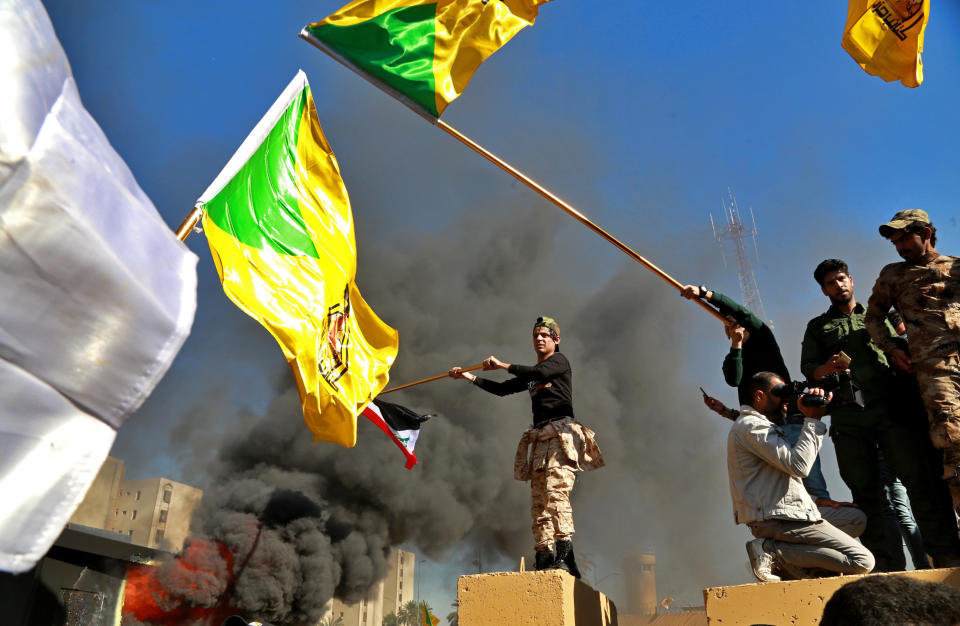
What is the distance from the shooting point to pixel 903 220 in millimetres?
4203

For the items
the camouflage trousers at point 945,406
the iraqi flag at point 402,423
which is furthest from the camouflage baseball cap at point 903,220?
the iraqi flag at point 402,423

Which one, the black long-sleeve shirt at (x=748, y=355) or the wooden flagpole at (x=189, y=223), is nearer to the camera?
the wooden flagpole at (x=189, y=223)

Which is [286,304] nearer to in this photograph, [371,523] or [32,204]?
[32,204]

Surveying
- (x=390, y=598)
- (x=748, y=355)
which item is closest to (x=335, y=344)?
(x=748, y=355)

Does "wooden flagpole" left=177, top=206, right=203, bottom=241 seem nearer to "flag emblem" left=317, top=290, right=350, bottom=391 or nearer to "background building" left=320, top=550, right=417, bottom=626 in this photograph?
"flag emblem" left=317, top=290, right=350, bottom=391

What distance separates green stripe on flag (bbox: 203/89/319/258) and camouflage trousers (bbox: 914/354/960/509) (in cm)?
381

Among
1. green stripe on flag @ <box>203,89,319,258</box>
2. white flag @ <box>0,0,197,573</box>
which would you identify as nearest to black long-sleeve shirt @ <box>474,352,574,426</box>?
green stripe on flag @ <box>203,89,319,258</box>

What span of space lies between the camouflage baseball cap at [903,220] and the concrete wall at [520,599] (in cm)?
275

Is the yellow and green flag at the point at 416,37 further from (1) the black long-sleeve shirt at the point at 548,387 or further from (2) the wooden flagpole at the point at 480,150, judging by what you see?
(1) the black long-sleeve shirt at the point at 548,387

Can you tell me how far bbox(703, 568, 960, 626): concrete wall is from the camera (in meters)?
3.13

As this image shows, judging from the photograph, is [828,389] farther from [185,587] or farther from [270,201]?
[185,587]

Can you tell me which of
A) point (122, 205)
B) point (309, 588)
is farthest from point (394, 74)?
point (309, 588)

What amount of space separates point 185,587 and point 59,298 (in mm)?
17694

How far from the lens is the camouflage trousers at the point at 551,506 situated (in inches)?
187
